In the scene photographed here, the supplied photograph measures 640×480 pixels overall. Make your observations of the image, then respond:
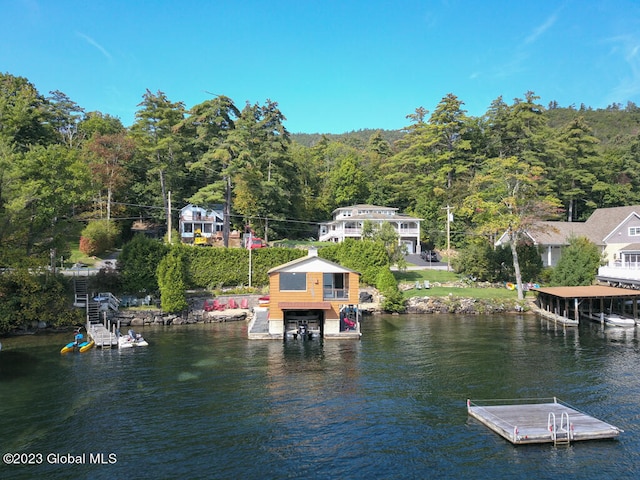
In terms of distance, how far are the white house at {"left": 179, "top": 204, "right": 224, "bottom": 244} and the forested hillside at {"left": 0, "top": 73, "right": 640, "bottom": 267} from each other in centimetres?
218

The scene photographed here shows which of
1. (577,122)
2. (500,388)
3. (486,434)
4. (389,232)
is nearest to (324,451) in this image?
(486,434)

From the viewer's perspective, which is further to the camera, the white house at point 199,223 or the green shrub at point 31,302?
the white house at point 199,223

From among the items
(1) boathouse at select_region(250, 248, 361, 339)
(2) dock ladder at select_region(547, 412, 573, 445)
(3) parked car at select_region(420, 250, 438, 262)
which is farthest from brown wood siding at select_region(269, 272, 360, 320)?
(3) parked car at select_region(420, 250, 438, 262)

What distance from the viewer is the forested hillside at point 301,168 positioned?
2258 inches

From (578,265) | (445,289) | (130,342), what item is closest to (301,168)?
(445,289)

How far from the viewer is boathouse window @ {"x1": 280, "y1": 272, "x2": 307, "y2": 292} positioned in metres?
37.4

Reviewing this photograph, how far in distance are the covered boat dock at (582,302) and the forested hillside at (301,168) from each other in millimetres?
9610

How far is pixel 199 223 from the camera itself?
71000 millimetres

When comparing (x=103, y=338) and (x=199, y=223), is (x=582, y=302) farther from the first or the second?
(x=199, y=223)

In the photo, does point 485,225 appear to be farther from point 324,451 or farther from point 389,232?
point 324,451

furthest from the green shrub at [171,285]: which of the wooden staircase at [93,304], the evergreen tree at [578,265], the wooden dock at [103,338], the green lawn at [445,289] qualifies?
the evergreen tree at [578,265]

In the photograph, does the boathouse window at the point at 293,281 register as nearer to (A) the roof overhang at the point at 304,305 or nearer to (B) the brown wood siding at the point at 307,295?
(B) the brown wood siding at the point at 307,295

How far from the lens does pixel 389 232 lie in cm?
5647

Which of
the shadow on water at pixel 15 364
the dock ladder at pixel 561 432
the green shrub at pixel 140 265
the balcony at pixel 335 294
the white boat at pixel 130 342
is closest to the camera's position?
the dock ladder at pixel 561 432
